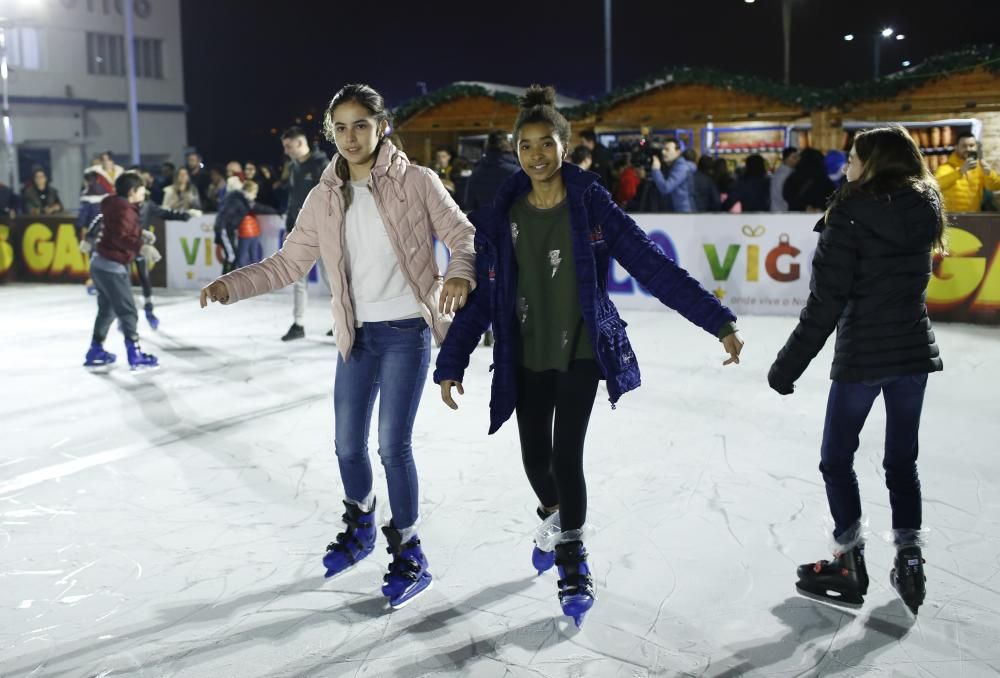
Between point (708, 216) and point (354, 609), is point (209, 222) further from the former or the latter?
point (354, 609)

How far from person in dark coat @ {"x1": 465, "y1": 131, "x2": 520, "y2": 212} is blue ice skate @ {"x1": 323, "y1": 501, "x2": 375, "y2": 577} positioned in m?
4.02

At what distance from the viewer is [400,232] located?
3.18 meters

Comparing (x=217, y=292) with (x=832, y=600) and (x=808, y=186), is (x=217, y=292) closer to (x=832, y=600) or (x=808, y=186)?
(x=832, y=600)

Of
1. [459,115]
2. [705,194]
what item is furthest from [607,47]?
[705,194]

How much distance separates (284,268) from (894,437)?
1990 mm

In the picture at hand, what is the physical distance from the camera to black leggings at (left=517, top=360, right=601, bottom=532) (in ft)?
9.77

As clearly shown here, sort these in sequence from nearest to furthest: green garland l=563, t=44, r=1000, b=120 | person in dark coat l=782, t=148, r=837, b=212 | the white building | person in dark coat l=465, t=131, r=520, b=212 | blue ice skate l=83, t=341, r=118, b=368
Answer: person in dark coat l=465, t=131, r=520, b=212
blue ice skate l=83, t=341, r=118, b=368
person in dark coat l=782, t=148, r=837, b=212
green garland l=563, t=44, r=1000, b=120
the white building

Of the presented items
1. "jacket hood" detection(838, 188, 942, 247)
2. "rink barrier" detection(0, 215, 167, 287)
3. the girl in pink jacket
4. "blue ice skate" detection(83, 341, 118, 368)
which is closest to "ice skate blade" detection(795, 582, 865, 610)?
"jacket hood" detection(838, 188, 942, 247)

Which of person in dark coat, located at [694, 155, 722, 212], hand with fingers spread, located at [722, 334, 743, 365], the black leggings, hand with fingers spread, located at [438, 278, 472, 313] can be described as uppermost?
person in dark coat, located at [694, 155, 722, 212]

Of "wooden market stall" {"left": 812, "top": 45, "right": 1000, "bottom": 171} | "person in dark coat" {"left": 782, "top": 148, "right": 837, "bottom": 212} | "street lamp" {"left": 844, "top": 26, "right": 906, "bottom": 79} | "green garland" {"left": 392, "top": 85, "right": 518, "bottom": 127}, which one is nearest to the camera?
"person in dark coat" {"left": 782, "top": 148, "right": 837, "bottom": 212}

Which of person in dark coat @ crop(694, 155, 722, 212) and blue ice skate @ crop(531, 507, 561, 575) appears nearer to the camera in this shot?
blue ice skate @ crop(531, 507, 561, 575)

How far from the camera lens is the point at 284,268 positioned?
3.43 metres

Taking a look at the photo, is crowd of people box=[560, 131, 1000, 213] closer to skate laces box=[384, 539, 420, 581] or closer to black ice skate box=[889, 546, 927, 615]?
skate laces box=[384, 539, 420, 581]

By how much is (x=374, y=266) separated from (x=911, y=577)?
1871mm
